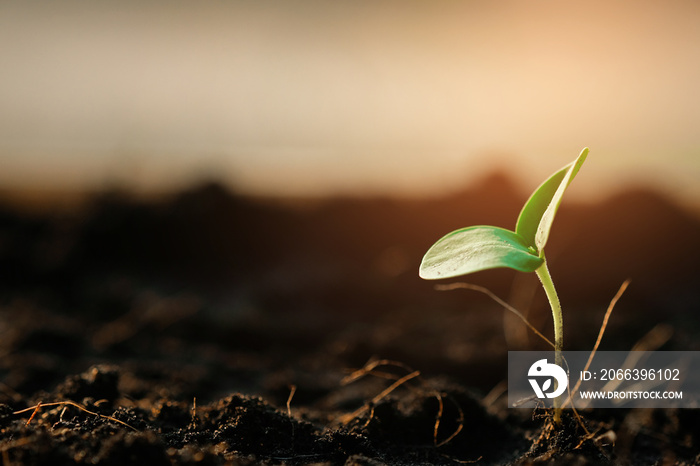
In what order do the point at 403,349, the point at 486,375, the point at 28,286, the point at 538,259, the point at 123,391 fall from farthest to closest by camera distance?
the point at 28,286 → the point at 403,349 → the point at 486,375 → the point at 123,391 → the point at 538,259

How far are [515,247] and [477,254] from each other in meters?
0.08

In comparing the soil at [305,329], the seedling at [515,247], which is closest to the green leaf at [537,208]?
the seedling at [515,247]

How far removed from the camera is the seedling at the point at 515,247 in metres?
0.69

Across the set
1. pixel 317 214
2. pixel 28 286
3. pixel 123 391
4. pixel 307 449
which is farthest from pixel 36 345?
pixel 317 214

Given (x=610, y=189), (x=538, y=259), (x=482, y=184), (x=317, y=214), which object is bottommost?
(x=538, y=259)

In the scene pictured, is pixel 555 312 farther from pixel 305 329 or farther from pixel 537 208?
pixel 305 329

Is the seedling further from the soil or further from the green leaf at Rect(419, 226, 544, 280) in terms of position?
the soil

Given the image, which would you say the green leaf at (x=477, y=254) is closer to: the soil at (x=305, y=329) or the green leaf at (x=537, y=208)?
the green leaf at (x=537, y=208)

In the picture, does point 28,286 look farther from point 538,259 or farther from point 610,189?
point 610,189

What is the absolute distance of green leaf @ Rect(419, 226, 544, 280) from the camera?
2.21 ft

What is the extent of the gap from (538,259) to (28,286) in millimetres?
2813

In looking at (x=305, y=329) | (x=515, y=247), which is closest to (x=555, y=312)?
(x=515, y=247)

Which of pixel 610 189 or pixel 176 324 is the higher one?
pixel 610 189

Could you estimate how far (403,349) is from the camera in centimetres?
183
